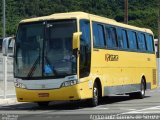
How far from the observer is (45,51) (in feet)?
63.9

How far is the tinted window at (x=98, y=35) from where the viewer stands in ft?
68.0

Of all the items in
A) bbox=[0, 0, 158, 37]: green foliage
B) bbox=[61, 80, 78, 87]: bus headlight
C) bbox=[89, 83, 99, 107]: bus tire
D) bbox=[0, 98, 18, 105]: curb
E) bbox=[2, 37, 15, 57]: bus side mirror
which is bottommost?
bbox=[0, 98, 18, 105]: curb

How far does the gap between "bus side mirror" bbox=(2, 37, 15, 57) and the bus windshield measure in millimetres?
327

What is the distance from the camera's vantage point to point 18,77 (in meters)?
19.7

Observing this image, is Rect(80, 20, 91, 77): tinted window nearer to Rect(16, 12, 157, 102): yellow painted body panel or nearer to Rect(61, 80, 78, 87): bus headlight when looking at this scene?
Rect(16, 12, 157, 102): yellow painted body panel

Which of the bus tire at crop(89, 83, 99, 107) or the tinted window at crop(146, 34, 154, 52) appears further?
the tinted window at crop(146, 34, 154, 52)

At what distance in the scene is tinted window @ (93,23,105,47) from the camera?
20.7 m

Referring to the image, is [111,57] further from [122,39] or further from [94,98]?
[94,98]

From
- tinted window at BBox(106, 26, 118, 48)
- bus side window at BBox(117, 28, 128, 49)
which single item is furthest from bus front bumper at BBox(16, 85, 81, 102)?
bus side window at BBox(117, 28, 128, 49)

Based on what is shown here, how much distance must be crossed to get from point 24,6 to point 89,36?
5203cm

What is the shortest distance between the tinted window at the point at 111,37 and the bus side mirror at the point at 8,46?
13.0 ft

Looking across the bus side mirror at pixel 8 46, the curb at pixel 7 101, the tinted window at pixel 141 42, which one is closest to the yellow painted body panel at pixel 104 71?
the tinted window at pixel 141 42

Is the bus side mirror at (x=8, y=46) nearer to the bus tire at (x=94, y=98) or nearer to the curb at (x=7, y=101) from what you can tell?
the bus tire at (x=94, y=98)

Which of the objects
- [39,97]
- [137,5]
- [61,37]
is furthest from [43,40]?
[137,5]
